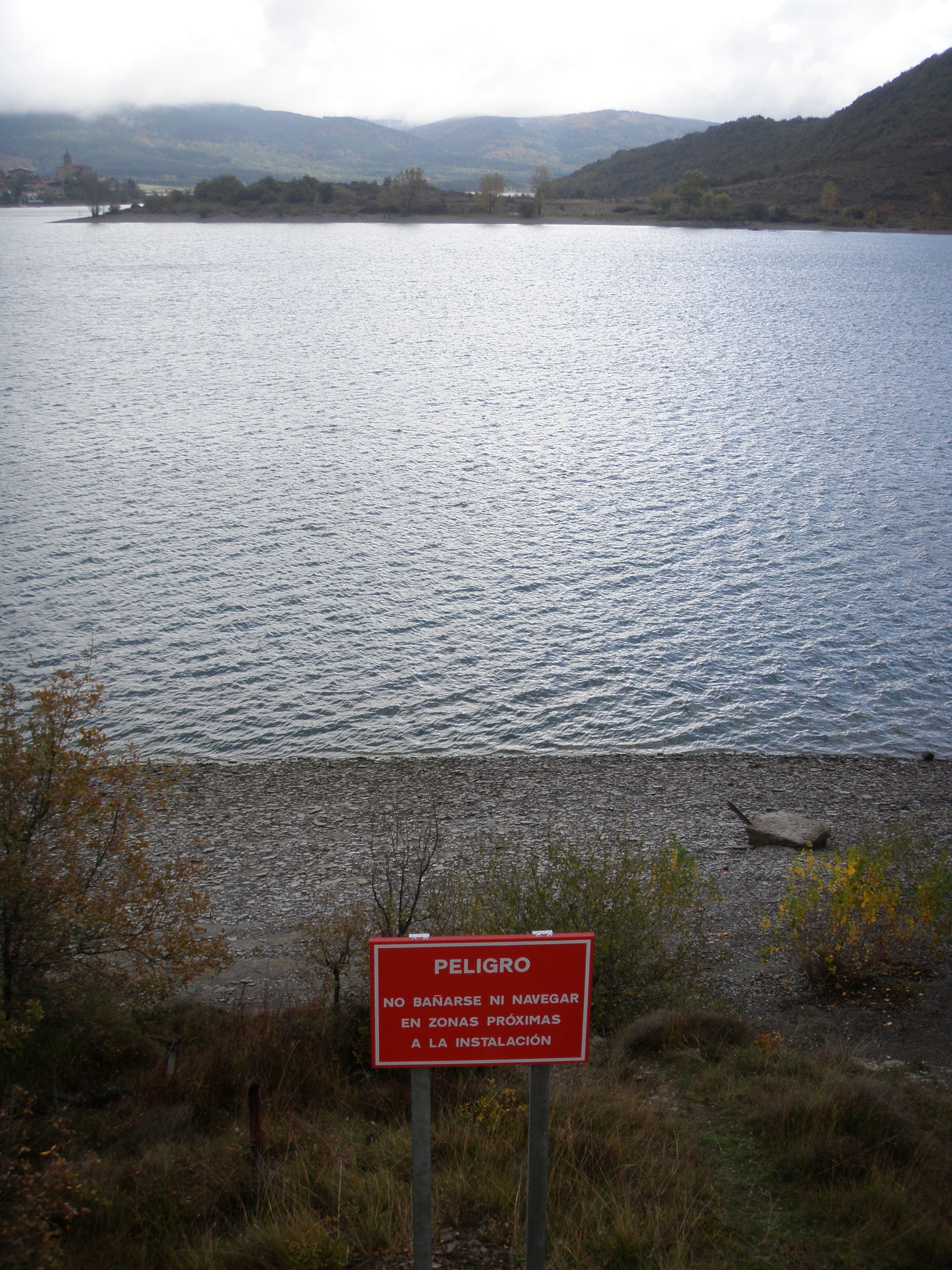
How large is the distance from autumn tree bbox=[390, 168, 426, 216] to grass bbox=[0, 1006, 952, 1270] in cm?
18021

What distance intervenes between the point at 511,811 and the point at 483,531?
17206 mm

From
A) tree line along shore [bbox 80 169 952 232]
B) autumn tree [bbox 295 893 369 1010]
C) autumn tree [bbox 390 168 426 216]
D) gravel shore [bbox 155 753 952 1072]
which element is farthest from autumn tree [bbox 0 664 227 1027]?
autumn tree [bbox 390 168 426 216]

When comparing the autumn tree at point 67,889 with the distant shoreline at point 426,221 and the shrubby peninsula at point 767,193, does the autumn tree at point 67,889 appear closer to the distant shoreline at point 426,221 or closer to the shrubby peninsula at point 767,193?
the shrubby peninsula at point 767,193

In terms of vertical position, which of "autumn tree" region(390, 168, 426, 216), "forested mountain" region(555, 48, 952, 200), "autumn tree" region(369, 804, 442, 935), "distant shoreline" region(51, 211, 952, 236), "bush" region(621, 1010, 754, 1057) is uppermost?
"forested mountain" region(555, 48, 952, 200)

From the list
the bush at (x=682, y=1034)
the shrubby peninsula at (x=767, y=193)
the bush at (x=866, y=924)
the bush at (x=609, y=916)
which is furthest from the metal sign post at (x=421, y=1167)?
the shrubby peninsula at (x=767, y=193)

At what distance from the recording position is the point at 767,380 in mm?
58281

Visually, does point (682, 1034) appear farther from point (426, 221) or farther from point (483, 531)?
point (426, 221)

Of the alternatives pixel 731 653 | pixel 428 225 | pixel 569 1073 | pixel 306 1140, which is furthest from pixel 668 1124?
pixel 428 225

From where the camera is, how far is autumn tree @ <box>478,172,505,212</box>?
166375 mm

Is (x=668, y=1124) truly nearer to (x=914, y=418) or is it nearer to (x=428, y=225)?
(x=914, y=418)

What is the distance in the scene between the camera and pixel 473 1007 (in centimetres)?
438

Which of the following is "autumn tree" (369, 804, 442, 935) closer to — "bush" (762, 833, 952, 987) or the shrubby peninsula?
"bush" (762, 833, 952, 987)

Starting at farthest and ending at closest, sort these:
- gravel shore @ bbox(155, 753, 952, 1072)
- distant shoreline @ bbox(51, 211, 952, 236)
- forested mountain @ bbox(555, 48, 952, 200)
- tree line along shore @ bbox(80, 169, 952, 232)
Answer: distant shoreline @ bbox(51, 211, 952, 236) → tree line along shore @ bbox(80, 169, 952, 232) → forested mountain @ bbox(555, 48, 952, 200) → gravel shore @ bbox(155, 753, 952, 1072)

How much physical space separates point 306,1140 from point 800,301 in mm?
95025
